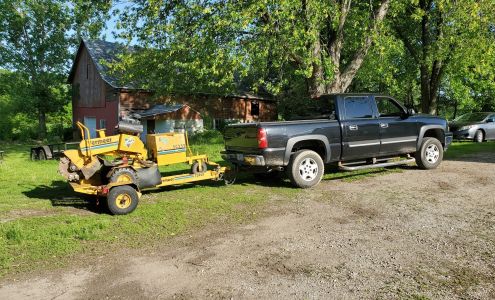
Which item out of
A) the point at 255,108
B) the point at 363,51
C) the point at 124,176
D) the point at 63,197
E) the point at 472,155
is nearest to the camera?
the point at 124,176

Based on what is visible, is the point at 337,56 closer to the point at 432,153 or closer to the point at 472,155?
the point at 432,153

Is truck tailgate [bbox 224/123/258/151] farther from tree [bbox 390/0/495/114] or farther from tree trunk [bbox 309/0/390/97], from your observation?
tree [bbox 390/0/495/114]

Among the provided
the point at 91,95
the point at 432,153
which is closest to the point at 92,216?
the point at 432,153

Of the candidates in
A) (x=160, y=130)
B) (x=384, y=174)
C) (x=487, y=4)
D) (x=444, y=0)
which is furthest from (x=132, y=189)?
(x=160, y=130)

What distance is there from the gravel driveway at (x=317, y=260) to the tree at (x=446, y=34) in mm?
10206

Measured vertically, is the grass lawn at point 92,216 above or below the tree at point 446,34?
below

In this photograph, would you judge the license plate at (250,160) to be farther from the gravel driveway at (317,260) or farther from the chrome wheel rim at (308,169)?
the gravel driveway at (317,260)

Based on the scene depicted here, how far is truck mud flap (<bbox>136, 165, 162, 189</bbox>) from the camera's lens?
7637mm

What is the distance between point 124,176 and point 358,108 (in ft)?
17.8

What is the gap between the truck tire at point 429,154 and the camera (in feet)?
34.8

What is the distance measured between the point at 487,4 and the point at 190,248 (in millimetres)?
15346

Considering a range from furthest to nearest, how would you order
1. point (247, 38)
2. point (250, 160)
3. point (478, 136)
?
point (478, 136) < point (247, 38) < point (250, 160)

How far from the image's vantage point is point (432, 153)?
10.8 m

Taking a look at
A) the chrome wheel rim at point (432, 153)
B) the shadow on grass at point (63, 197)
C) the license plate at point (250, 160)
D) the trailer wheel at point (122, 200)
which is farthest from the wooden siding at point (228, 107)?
the trailer wheel at point (122, 200)
